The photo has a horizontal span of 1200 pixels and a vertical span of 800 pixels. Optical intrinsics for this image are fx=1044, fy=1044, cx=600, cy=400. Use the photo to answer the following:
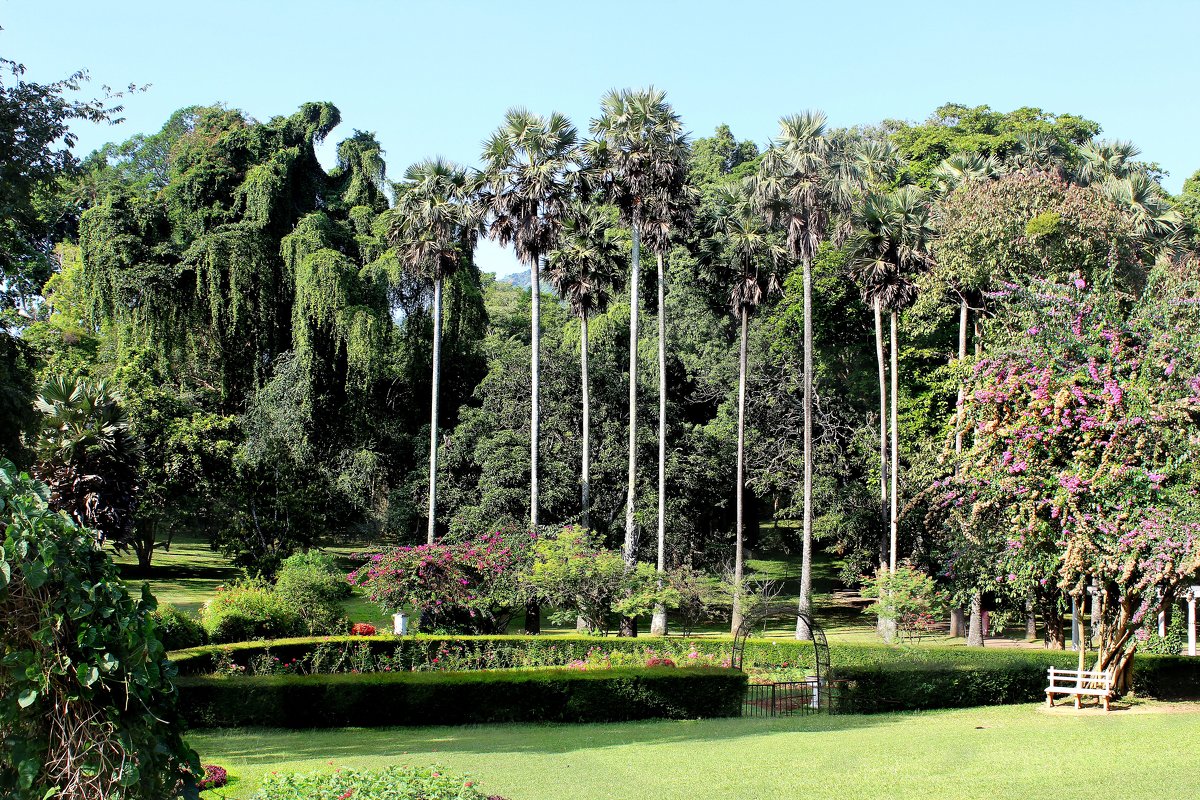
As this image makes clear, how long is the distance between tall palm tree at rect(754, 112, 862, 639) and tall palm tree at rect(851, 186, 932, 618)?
1.43 m

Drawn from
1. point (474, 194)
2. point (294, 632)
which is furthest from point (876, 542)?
point (294, 632)

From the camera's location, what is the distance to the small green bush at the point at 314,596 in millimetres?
23000

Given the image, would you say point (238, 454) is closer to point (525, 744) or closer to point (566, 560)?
point (566, 560)

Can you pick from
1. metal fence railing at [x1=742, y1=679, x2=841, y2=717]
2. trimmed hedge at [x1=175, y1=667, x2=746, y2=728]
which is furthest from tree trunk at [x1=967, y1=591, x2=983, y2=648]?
trimmed hedge at [x1=175, y1=667, x2=746, y2=728]

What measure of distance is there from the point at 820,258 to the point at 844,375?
4.73 m

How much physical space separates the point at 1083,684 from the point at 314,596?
1569 cm

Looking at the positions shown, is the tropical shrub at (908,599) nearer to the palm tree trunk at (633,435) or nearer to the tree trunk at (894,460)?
the tree trunk at (894,460)

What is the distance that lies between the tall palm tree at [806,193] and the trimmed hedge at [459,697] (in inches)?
496

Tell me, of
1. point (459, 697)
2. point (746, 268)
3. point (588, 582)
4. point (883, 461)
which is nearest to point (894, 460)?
point (883, 461)

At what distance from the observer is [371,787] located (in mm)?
8148

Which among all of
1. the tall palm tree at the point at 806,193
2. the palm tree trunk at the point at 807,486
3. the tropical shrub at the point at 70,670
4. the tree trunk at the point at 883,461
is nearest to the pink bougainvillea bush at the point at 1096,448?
the palm tree trunk at the point at 807,486

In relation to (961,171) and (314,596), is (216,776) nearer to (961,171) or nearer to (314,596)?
(314,596)

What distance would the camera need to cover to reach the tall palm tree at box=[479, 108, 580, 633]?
104 feet

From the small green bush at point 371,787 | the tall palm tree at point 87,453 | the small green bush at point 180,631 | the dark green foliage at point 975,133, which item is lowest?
the small green bush at point 180,631
